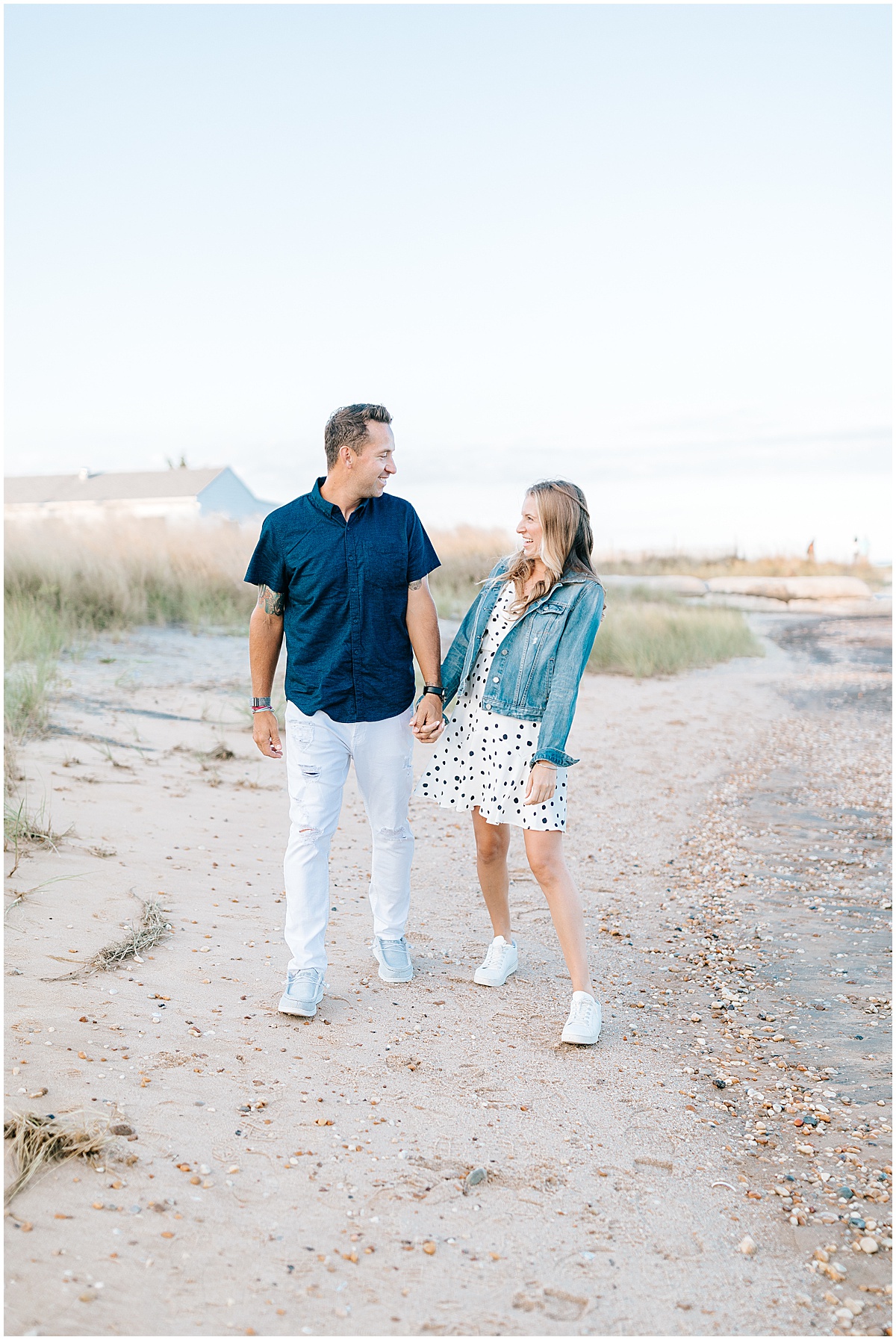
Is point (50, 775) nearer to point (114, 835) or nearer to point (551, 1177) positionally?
point (114, 835)

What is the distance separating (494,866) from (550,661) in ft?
2.76

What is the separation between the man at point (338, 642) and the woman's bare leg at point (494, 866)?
32 centimetres

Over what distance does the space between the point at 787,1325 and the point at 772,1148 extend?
755 millimetres

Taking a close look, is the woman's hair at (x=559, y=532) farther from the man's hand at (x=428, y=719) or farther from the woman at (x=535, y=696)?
the man's hand at (x=428, y=719)

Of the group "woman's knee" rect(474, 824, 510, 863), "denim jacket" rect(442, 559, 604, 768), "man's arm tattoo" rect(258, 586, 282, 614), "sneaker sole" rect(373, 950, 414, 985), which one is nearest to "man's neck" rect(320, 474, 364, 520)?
"man's arm tattoo" rect(258, 586, 282, 614)

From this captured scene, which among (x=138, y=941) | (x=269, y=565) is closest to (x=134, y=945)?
(x=138, y=941)

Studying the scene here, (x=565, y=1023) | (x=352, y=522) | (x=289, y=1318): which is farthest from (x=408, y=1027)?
(x=352, y=522)

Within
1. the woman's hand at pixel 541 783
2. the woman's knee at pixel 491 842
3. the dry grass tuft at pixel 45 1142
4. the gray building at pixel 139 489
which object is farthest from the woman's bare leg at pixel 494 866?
the gray building at pixel 139 489

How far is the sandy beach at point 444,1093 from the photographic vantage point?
85.5 inches

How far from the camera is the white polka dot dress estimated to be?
11.1 ft

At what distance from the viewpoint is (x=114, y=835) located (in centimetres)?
521

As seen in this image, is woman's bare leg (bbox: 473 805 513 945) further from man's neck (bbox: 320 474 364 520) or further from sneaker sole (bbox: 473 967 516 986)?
man's neck (bbox: 320 474 364 520)

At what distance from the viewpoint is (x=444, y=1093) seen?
302 centimetres

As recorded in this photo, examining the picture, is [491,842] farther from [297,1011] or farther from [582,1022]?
[297,1011]
